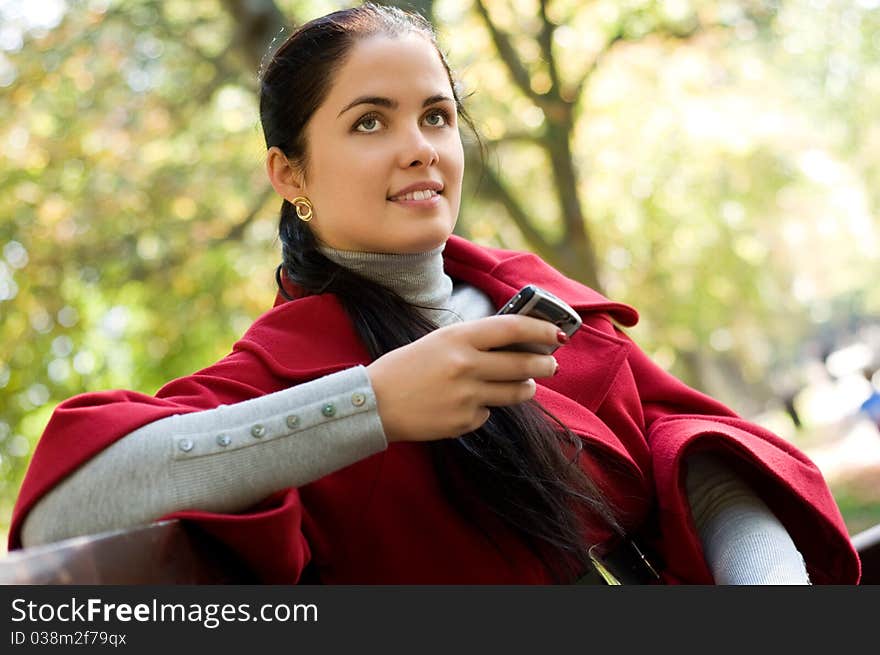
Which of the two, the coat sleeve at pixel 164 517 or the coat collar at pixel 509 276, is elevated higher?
the coat collar at pixel 509 276

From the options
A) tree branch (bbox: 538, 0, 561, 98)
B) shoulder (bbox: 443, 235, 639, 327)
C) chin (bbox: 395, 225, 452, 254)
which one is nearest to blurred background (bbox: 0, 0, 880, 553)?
tree branch (bbox: 538, 0, 561, 98)

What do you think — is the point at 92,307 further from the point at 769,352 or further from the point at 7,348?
the point at 769,352

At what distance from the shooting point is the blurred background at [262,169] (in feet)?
22.7

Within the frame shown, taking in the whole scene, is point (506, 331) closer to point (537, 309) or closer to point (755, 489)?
point (537, 309)

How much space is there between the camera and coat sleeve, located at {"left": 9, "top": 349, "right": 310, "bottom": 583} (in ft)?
3.72

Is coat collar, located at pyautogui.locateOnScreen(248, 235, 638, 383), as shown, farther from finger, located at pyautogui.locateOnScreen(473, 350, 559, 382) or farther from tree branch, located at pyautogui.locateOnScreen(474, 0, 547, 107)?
tree branch, located at pyautogui.locateOnScreen(474, 0, 547, 107)

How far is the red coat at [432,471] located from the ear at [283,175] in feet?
0.76

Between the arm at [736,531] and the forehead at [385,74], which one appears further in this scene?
the forehead at [385,74]

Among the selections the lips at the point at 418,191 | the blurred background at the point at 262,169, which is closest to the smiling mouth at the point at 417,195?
the lips at the point at 418,191

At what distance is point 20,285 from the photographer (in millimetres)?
7047

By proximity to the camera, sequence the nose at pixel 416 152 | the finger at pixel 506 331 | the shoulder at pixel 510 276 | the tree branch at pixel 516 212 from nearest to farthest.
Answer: the finger at pixel 506 331, the nose at pixel 416 152, the shoulder at pixel 510 276, the tree branch at pixel 516 212

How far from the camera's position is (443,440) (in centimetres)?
142

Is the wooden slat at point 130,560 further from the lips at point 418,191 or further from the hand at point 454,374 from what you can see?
the lips at point 418,191

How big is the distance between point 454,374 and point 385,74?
0.61 metres
